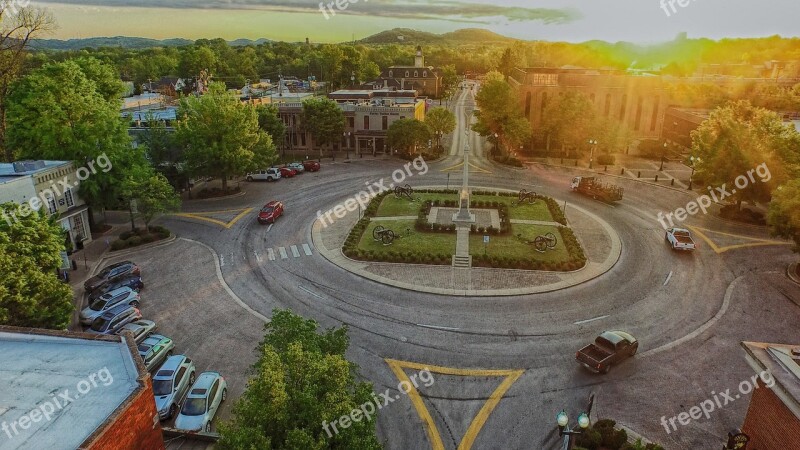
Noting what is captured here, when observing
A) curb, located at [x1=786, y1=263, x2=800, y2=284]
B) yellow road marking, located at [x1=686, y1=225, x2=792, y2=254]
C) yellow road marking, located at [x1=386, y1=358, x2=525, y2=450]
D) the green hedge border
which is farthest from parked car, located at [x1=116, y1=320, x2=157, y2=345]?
curb, located at [x1=786, y1=263, x2=800, y2=284]

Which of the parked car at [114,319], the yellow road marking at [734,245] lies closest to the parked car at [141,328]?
the parked car at [114,319]

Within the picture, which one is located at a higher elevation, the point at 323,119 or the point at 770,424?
the point at 323,119

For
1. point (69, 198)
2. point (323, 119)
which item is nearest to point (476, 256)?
point (69, 198)

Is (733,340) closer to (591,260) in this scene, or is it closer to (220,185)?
(591,260)

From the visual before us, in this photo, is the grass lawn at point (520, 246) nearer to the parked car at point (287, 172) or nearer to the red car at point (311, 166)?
the parked car at point (287, 172)

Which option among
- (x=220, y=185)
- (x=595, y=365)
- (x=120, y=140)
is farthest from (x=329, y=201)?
(x=595, y=365)

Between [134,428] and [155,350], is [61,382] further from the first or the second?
[155,350]

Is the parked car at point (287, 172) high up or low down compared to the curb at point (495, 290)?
up
